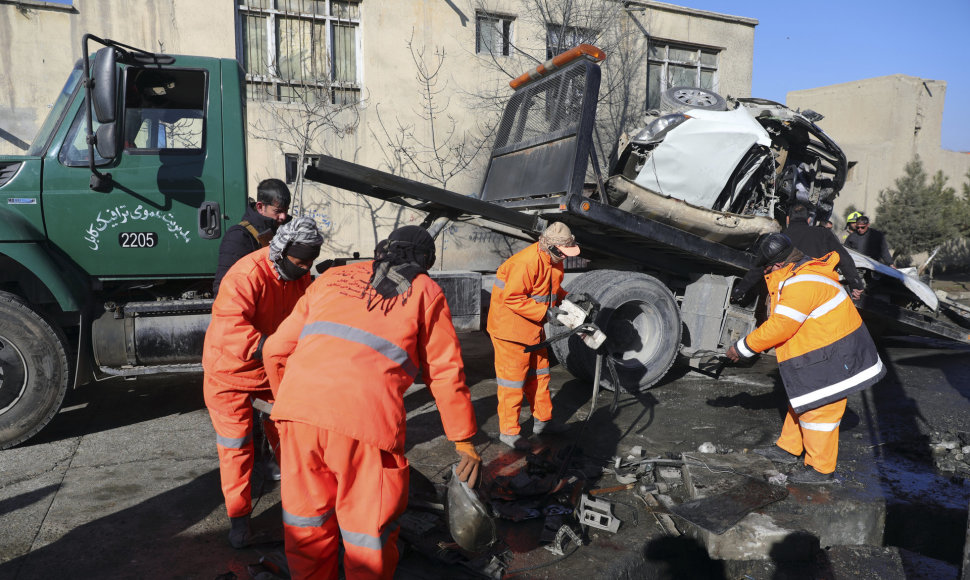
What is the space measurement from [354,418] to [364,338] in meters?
Result: 0.28

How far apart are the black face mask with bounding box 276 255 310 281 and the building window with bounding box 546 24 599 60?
968 centimetres

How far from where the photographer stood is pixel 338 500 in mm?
2094

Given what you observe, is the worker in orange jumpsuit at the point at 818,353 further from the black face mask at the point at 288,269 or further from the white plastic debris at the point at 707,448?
the black face mask at the point at 288,269

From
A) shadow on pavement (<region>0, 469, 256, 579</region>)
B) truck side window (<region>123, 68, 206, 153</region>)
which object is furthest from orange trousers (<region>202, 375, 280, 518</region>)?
truck side window (<region>123, 68, 206, 153</region>)

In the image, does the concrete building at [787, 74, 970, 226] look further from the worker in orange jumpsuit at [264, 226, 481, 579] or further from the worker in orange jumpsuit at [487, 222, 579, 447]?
the worker in orange jumpsuit at [264, 226, 481, 579]

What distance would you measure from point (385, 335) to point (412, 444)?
7.55 feet

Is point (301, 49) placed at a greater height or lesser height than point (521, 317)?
greater

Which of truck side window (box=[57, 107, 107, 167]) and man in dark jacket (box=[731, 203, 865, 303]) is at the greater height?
truck side window (box=[57, 107, 107, 167])

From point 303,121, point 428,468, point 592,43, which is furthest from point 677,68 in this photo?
point 428,468

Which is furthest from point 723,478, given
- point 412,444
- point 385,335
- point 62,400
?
point 62,400

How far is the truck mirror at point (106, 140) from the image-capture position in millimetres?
3857

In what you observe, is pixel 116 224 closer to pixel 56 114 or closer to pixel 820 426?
pixel 56 114

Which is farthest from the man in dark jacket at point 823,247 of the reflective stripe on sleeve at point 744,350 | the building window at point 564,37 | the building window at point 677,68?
the building window at point 677,68

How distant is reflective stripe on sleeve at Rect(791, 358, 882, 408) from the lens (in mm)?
3678
